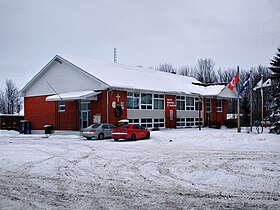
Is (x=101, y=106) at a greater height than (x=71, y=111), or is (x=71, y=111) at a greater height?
(x=101, y=106)

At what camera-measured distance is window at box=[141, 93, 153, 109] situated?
3484 centimetres

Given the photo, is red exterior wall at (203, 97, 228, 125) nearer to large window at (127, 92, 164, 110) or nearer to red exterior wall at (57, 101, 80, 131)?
large window at (127, 92, 164, 110)

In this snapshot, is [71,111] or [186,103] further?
[186,103]

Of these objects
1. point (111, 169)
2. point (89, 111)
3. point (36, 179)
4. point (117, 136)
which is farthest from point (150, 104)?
point (36, 179)

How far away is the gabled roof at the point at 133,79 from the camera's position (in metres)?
32.8

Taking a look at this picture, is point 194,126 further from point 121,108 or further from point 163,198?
point 163,198

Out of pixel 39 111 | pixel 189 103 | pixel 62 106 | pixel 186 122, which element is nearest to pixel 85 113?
pixel 62 106

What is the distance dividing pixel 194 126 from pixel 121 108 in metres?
13.2

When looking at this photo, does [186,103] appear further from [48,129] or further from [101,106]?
[48,129]

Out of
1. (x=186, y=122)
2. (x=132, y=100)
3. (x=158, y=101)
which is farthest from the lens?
(x=186, y=122)

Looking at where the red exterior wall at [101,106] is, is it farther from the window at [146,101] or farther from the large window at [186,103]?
the large window at [186,103]

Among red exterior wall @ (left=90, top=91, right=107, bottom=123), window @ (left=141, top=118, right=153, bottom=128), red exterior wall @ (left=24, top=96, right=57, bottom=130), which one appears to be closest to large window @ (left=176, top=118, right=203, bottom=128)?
window @ (left=141, top=118, right=153, bottom=128)

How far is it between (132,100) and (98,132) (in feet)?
24.4

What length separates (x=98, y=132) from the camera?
89.0 ft
